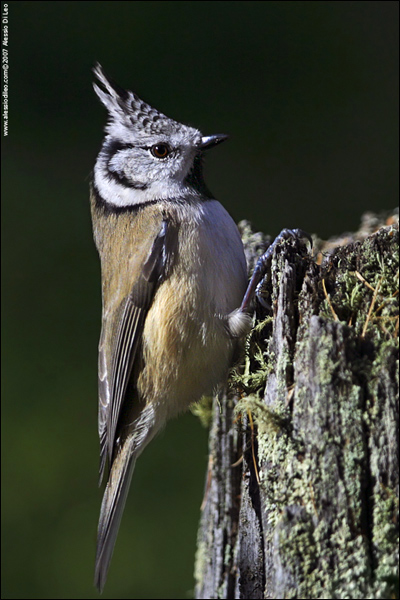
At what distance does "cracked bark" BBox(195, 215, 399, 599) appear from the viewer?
1.30m

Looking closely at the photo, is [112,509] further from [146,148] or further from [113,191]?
[146,148]

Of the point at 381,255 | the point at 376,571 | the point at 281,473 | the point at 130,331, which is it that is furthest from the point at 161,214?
the point at 376,571

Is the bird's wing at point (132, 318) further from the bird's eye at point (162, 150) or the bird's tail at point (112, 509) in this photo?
the bird's eye at point (162, 150)

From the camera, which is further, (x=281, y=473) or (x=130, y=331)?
(x=130, y=331)

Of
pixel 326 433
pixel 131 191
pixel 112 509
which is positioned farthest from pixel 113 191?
pixel 326 433

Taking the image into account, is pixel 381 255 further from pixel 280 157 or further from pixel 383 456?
pixel 280 157

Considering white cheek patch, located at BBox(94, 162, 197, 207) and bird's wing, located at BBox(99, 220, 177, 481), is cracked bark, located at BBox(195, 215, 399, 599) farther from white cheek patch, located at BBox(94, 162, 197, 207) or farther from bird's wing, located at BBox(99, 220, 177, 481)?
white cheek patch, located at BBox(94, 162, 197, 207)

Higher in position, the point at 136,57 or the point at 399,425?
the point at 136,57

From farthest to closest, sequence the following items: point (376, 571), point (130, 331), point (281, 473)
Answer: point (130, 331) < point (281, 473) < point (376, 571)

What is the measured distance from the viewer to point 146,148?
93.4 inches

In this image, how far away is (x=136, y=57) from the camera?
13.7 feet

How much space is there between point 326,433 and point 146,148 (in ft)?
4.58

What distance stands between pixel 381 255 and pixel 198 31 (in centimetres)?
333

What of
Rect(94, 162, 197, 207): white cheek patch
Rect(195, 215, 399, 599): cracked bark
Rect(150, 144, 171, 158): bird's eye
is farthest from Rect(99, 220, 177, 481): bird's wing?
Rect(195, 215, 399, 599): cracked bark
